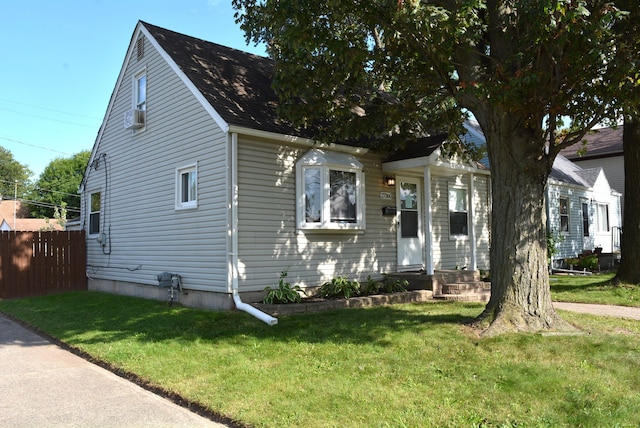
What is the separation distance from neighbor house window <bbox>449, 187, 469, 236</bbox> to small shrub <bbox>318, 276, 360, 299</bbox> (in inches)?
179

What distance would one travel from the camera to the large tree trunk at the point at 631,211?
479 inches

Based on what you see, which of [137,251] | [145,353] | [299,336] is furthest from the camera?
[137,251]

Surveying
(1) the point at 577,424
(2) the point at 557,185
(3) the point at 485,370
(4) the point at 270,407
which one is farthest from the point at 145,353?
(2) the point at 557,185

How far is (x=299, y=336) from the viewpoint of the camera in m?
6.96

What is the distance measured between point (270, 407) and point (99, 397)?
1.96 meters

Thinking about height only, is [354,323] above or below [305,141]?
below

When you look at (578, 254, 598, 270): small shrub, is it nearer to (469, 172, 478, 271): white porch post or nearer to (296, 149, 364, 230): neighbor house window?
(469, 172, 478, 271): white porch post

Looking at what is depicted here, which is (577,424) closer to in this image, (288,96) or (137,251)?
(288,96)

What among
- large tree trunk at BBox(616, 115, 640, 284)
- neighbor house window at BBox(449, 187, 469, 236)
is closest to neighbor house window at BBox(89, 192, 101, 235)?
neighbor house window at BBox(449, 187, 469, 236)

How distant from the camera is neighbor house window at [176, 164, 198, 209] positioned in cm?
1019

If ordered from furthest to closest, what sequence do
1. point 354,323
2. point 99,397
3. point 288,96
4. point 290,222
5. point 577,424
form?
point 290,222
point 288,96
point 354,323
point 99,397
point 577,424

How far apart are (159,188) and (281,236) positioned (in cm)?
344

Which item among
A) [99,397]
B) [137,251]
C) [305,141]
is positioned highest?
[305,141]

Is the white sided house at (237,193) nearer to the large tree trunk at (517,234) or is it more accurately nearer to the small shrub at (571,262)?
the large tree trunk at (517,234)
